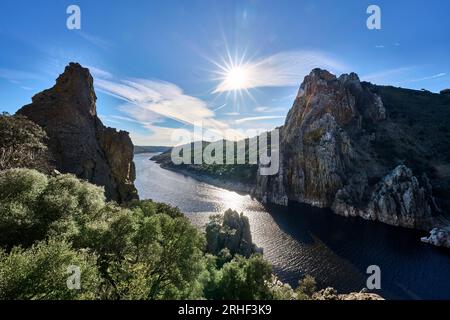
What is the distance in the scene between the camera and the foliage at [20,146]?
4497cm

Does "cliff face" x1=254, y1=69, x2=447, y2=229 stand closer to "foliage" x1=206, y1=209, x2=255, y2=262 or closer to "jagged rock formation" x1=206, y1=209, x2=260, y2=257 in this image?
"jagged rock formation" x1=206, y1=209, x2=260, y2=257

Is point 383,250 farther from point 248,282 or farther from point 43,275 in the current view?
point 43,275

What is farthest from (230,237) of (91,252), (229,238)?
(91,252)

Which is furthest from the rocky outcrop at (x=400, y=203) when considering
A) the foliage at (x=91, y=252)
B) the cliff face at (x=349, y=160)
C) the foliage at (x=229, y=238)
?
the foliage at (x=91, y=252)

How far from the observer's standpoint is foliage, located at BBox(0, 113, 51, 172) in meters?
45.0

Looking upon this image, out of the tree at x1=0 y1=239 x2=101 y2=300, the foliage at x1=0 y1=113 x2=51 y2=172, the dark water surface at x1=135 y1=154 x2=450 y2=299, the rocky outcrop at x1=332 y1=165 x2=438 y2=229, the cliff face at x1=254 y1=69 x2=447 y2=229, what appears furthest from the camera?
the cliff face at x1=254 y1=69 x2=447 y2=229

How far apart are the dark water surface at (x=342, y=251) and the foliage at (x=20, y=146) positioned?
185 ft

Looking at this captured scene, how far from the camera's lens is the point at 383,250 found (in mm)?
85625

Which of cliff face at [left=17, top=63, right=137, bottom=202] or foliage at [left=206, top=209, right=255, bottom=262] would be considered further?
foliage at [left=206, top=209, right=255, bottom=262]

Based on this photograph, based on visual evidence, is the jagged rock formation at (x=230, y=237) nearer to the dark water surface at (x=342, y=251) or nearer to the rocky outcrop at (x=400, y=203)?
the dark water surface at (x=342, y=251)

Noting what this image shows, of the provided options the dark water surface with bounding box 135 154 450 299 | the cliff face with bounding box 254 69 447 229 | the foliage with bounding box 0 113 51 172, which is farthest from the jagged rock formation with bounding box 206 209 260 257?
the cliff face with bounding box 254 69 447 229

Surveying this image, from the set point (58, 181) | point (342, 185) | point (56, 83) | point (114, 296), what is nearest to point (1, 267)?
point (114, 296)

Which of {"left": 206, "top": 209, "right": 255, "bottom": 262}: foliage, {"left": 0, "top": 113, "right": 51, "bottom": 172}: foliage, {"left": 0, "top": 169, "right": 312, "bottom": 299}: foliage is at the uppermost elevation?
{"left": 0, "top": 113, "right": 51, "bottom": 172}: foliage
